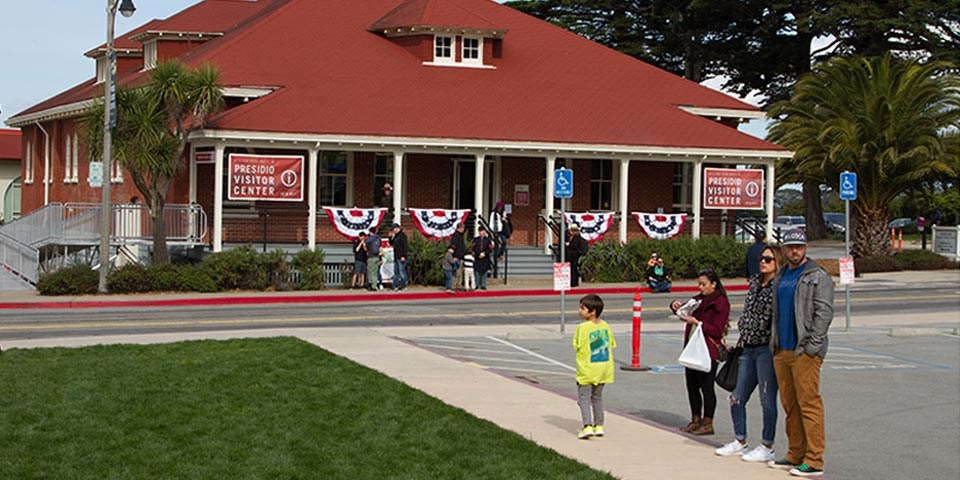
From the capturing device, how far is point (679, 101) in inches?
1614

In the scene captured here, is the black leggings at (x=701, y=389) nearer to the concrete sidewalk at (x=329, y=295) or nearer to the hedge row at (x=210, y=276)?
the concrete sidewalk at (x=329, y=295)

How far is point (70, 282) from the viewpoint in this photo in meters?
29.9

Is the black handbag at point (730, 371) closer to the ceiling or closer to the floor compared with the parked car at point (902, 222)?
closer to the floor

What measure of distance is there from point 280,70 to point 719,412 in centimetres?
2437

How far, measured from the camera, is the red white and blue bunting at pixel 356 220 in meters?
33.8

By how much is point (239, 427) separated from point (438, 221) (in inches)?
919

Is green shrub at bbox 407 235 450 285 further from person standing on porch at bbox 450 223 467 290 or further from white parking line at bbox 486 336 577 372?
white parking line at bbox 486 336 577 372

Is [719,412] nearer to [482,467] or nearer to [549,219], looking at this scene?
[482,467]

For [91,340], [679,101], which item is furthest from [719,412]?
[679,101]

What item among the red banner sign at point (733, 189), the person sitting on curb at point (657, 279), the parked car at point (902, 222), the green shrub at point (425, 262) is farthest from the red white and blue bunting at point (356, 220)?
the parked car at point (902, 222)

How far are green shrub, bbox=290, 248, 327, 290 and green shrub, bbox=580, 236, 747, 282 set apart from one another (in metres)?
7.21

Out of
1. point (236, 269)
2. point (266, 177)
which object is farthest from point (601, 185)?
point (236, 269)

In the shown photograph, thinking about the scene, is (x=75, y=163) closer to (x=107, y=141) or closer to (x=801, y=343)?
(x=107, y=141)

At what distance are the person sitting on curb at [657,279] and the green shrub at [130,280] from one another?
12.0 m
